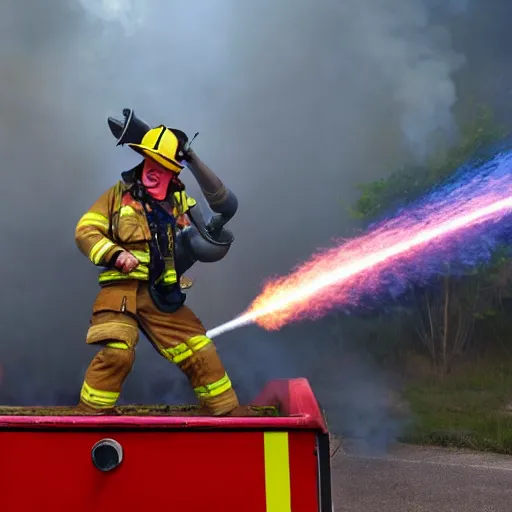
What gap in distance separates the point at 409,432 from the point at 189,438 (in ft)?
17.5

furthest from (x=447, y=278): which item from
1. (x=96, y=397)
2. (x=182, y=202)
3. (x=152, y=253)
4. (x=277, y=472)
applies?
(x=277, y=472)

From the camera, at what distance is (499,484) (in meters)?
4.49

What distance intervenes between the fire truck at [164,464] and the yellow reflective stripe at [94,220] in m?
1.24

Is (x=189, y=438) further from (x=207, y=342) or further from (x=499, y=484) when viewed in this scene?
(x=499, y=484)

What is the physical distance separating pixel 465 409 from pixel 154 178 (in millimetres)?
5702

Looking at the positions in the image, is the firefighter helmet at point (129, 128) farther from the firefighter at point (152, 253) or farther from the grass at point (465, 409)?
the grass at point (465, 409)

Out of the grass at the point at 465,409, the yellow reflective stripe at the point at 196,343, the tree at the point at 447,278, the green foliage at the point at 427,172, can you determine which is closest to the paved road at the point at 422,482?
the grass at the point at 465,409

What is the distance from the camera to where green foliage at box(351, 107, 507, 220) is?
24.8ft

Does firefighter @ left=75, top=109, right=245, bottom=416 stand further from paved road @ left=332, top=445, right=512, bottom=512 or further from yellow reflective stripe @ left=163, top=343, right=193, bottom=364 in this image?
paved road @ left=332, top=445, right=512, bottom=512

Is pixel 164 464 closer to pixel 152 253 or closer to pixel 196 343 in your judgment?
pixel 196 343

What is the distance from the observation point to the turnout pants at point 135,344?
252cm

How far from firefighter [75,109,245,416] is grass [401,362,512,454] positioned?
4.04 m

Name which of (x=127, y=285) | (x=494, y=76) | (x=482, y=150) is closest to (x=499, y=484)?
(x=127, y=285)

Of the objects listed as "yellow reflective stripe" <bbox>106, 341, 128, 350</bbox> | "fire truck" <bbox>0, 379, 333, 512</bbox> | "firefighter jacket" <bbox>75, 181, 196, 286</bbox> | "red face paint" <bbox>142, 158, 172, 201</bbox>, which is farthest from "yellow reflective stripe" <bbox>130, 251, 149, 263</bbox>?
"fire truck" <bbox>0, 379, 333, 512</bbox>
